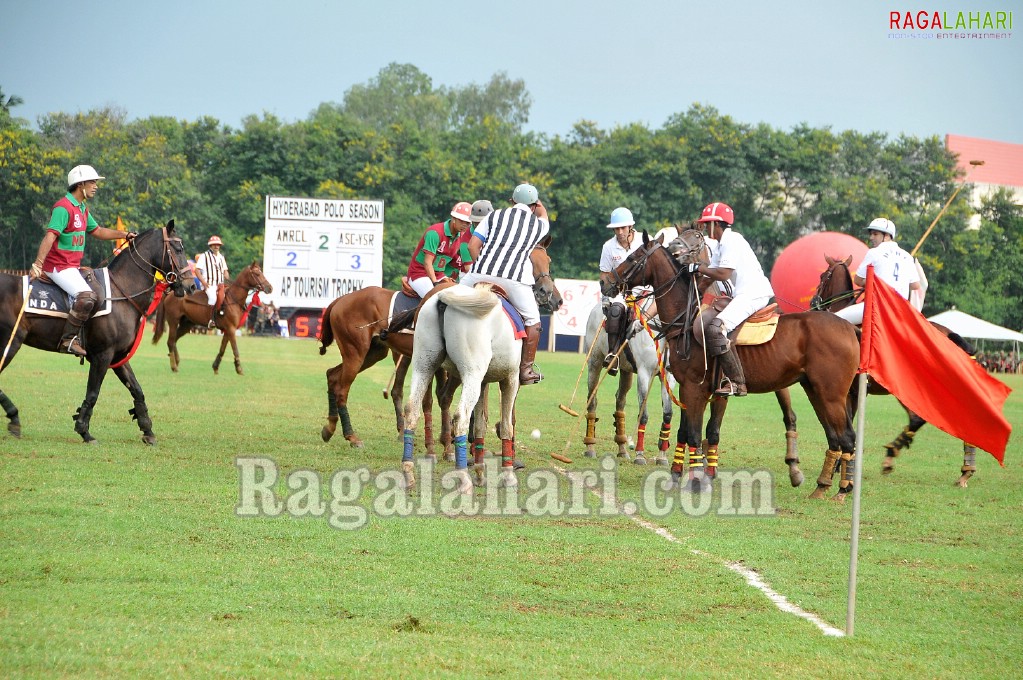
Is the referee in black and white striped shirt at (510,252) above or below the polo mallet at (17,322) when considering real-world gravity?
above

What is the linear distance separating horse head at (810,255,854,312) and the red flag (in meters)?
5.89

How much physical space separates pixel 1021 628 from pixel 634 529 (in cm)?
310

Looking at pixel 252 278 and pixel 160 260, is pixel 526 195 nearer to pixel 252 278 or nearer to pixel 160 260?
pixel 160 260

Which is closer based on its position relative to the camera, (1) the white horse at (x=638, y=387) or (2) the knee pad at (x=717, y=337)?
(2) the knee pad at (x=717, y=337)

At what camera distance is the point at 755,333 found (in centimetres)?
1093

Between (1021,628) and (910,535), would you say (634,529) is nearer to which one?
(910,535)

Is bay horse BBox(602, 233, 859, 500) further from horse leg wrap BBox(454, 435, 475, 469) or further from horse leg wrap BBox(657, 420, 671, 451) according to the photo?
horse leg wrap BBox(657, 420, 671, 451)

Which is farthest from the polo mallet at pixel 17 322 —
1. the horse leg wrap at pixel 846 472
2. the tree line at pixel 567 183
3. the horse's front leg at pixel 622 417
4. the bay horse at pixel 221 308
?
the tree line at pixel 567 183

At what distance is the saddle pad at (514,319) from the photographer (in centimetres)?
1038

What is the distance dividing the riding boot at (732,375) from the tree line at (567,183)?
46.0 meters

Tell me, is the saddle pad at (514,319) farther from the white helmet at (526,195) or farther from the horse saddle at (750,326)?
the horse saddle at (750,326)

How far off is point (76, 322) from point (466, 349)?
497cm

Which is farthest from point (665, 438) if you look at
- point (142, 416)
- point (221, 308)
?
point (221, 308)

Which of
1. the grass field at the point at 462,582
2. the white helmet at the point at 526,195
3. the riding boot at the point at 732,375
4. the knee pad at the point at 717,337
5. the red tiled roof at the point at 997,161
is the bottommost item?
the grass field at the point at 462,582
